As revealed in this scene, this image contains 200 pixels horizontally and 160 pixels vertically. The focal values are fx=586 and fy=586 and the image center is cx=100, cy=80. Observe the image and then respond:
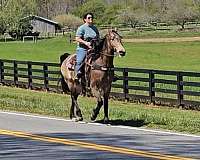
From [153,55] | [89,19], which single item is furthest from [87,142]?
[153,55]

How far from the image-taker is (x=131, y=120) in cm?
1532

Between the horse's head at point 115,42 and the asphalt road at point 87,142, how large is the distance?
181 cm

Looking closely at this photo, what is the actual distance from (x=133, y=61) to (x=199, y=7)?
83.8m

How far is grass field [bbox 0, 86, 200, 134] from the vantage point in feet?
47.4

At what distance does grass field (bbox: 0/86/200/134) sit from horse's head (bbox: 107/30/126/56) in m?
1.99

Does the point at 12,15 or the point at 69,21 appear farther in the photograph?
the point at 69,21

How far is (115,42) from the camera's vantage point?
13766mm

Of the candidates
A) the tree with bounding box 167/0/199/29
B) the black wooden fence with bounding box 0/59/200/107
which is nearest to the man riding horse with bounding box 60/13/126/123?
the black wooden fence with bounding box 0/59/200/107

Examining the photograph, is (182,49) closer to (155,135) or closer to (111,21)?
(155,135)

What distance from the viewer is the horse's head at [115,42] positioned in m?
13.5

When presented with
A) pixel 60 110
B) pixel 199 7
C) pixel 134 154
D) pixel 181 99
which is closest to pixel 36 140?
pixel 134 154

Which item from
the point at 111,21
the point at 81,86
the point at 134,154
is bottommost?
the point at 134,154

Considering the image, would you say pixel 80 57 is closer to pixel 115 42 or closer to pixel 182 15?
pixel 115 42

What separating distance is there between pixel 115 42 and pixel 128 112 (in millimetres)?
4442
